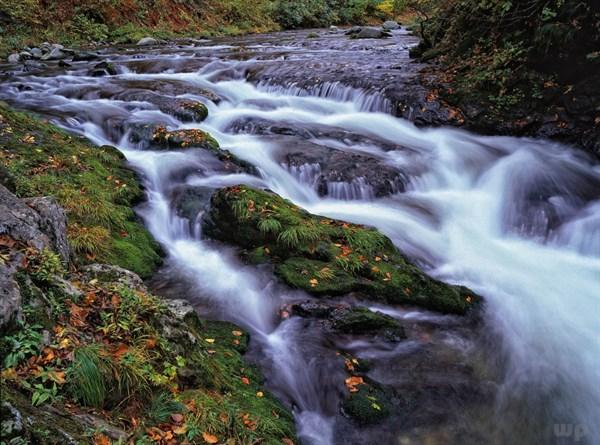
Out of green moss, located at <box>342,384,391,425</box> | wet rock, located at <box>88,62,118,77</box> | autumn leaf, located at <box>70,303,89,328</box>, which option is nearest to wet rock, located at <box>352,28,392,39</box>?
wet rock, located at <box>88,62,118,77</box>

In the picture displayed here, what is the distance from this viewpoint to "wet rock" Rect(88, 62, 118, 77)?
14.2 meters

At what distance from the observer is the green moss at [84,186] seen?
543 cm

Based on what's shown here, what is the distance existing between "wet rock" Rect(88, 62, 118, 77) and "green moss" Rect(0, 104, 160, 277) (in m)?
6.82

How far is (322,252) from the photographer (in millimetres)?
5734

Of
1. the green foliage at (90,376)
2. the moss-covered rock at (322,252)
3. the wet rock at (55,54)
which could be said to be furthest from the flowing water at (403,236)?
the wet rock at (55,54)

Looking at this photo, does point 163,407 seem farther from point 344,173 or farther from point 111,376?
point 344,173

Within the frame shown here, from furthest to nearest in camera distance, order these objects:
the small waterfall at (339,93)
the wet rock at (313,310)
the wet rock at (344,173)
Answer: the small waterfall at (339,93), the wet rock at (344,173), the wet rock at (313,310)

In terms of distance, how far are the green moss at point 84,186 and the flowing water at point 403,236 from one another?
40cm

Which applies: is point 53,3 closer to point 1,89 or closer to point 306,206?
point 1,89

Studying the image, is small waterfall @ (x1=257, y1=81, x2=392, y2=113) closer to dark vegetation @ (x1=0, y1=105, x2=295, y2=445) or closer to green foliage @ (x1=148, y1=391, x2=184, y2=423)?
dark vegetation @ (x1=0, y1=105, x2=295, y2=445)

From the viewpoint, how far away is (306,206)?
8008 millimetres

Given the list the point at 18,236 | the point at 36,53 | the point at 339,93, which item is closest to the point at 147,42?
the point at 36,53

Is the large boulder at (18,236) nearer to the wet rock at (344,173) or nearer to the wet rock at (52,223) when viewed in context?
the wet rock at (52,223)

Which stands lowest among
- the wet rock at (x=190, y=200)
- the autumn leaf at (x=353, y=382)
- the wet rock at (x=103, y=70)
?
the autumn leaf at (x=353, y=382)
